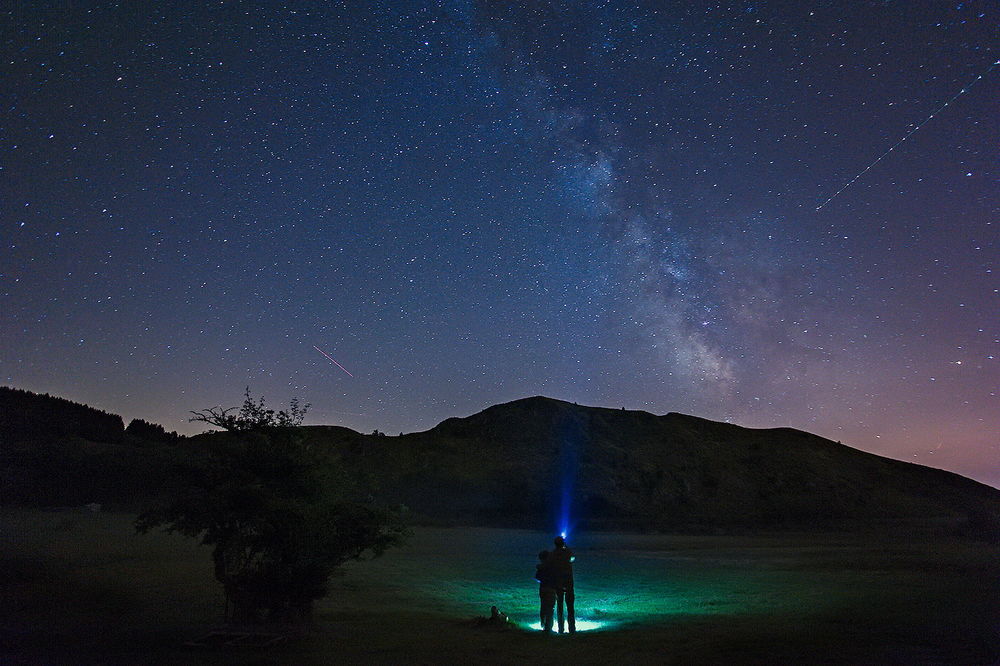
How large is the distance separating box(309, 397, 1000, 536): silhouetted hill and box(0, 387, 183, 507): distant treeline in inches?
623

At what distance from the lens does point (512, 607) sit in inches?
719

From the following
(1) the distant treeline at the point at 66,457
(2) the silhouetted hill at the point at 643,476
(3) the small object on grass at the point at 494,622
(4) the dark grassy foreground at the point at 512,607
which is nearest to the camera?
(4) the dark grassy foreground at the point at 512,607

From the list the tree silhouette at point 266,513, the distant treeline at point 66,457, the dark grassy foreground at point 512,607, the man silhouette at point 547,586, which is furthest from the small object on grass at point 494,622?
the distant treeline at point 66,457

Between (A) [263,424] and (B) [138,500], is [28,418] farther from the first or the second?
(A) [263,424]

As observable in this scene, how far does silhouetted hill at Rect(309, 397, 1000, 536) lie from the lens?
63719mm

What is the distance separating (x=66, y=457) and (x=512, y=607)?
56026mm

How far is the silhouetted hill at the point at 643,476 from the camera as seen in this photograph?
209 feet

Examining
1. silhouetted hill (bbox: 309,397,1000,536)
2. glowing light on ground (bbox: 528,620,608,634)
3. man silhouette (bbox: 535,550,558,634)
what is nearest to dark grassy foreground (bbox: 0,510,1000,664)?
glowing light on ground (bbox: 528,620,608,634)

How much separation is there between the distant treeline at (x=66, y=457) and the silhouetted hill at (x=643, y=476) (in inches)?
623

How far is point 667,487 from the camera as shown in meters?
70.8

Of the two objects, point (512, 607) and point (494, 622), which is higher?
point (494, 622)

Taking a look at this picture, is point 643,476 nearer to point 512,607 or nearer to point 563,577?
point 512,607

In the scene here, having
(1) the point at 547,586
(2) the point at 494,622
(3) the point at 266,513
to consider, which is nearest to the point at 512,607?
(2) the point at 494,622

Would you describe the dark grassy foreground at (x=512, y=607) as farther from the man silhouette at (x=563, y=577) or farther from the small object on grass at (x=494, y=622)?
the small object on grass at (x=494, y=622)
